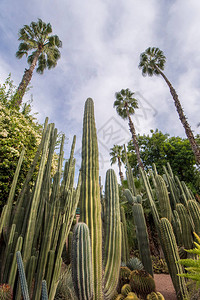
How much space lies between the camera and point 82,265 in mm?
1507

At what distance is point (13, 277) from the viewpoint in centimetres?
236

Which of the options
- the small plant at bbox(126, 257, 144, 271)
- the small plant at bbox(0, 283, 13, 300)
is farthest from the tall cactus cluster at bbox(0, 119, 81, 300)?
the small plant at bbox(126, 257, 144, 271)

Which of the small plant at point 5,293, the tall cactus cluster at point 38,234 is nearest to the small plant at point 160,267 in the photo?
the tall cactus cluster at point 38,234

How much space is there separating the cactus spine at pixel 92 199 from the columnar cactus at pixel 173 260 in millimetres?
2118

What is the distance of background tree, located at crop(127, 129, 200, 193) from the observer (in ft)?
42.0

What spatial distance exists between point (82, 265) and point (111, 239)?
2.09ft

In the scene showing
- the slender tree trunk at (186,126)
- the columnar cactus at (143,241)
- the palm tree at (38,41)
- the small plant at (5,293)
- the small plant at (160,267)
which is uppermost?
the palm tree at (38,41)

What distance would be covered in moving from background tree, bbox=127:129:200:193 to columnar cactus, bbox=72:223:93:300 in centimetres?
1191

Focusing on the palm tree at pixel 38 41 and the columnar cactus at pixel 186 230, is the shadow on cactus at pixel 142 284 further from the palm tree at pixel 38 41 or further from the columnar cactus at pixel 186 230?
the palm tree at pixel 38 41

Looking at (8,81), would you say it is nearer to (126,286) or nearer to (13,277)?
(13,277)

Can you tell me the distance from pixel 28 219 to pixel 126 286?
2.23 meters

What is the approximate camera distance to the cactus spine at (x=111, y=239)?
72.1 inches

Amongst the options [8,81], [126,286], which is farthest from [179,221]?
[8,81]

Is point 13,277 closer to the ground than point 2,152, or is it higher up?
closer to the ground
